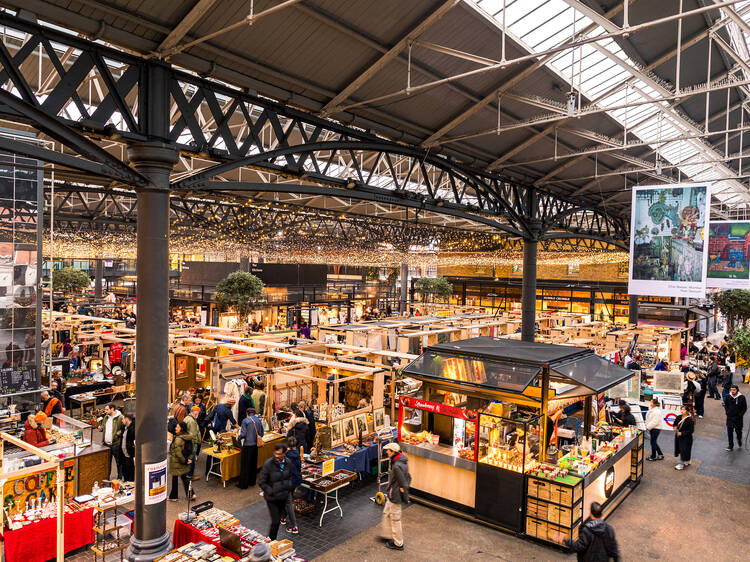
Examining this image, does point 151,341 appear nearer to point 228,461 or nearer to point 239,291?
point 228,461

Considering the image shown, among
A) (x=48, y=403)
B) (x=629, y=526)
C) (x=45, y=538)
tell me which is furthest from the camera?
(x=48, y=403)

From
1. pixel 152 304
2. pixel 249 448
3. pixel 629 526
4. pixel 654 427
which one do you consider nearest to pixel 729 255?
pixel 654 427

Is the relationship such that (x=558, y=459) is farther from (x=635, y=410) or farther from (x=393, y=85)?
(x=393, y=85)

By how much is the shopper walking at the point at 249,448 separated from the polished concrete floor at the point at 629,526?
0.72 ft

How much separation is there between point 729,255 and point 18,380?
20.0 metres

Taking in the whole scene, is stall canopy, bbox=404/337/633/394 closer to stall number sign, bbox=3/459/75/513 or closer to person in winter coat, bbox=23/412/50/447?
stall number sign, bbox=3/459/75/513

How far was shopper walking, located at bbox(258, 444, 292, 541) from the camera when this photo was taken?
735cm

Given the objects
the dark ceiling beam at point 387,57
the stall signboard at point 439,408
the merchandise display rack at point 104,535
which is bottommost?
the merchandise display rack at point 104,535

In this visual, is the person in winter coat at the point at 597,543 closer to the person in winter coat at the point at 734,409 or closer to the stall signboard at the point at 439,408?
the stall signboard at the point at 439,408

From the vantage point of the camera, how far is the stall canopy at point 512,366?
8.51 m

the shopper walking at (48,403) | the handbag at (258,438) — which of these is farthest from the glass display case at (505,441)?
the shopper walking at (48,403)

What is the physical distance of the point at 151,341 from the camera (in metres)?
6.74

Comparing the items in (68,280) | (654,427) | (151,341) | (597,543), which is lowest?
(654,427)

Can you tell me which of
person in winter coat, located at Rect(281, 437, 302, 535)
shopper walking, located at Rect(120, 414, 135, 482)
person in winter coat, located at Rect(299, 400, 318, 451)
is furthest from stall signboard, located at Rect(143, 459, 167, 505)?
person in winter coat, located at Rect(299, 400, 318, 451)
